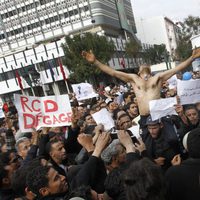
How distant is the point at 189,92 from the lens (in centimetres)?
554

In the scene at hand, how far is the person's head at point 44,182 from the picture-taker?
308cm

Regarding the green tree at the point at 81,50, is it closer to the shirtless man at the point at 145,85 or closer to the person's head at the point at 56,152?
the shirtless man at the point at 145,85

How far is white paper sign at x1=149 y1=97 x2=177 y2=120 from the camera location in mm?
4812

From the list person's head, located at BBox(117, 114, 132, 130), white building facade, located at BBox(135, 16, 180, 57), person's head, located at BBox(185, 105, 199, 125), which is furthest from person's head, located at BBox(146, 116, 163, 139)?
white building facade, located at BBox(135, 16, 180, 57)

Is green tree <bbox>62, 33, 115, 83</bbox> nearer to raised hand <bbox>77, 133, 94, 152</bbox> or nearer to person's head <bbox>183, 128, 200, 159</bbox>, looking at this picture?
raised hand <bbox>77, 133, 94, 152</bbox>

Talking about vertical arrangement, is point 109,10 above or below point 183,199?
above

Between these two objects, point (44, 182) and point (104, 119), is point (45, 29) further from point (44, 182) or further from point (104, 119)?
point (44, 182)

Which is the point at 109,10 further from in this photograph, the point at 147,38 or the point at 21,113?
the point at 21,113

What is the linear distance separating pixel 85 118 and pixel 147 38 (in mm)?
97752

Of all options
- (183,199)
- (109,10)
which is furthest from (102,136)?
(109,10)

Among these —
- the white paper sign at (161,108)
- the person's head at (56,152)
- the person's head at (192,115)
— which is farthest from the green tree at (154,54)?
the person's head at (56,152)

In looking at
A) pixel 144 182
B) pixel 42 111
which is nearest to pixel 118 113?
pixel 42 111

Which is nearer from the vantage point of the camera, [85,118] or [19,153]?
[19,153]

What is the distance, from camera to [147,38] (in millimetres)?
103000
